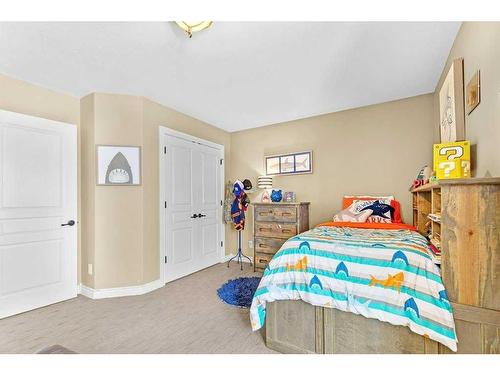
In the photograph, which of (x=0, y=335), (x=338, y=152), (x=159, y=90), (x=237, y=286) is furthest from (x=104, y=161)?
(x=338, y=152)

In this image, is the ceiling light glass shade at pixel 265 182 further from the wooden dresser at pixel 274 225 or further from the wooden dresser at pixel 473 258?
the wooden dresser at pixel 473 258

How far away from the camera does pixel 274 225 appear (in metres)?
3.45

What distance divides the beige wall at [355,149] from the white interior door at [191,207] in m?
0.70

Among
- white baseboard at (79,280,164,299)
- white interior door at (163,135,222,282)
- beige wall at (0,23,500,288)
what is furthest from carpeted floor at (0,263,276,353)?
white interior door at (163,135,222,282)

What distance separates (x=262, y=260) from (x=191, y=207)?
1352mm

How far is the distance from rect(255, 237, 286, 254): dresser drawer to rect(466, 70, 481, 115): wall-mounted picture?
8.06ft

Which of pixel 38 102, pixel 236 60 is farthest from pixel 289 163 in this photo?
pixel 38 102

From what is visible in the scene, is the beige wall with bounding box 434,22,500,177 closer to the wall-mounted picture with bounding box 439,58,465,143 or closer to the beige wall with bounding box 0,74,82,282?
the wall-mounted picture with bounding box 439,58,465,143

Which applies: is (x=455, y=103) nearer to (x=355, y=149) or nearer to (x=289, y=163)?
(x=355, y=149)

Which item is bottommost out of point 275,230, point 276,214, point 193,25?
point 275,230

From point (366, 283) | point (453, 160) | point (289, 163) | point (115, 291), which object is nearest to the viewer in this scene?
point (366, 283)

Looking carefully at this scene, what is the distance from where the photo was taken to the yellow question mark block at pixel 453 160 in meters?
1.52

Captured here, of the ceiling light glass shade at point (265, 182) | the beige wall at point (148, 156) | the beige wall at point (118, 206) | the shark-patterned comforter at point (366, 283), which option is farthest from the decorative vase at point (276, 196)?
the shark-patterned comforter at point (366, 283)
